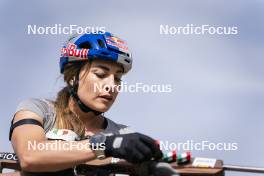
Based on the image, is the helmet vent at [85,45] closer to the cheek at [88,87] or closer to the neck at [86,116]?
the cheek at [88,87]

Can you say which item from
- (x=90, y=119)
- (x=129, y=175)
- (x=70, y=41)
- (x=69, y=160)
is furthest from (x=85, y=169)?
(x=70, y=41)

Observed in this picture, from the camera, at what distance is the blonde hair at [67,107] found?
5.32 metres

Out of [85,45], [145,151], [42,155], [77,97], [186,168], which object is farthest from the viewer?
[85,45]

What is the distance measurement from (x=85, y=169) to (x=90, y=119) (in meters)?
1.73

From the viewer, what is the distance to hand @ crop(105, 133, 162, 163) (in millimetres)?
3601

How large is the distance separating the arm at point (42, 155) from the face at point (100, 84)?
3.82ft

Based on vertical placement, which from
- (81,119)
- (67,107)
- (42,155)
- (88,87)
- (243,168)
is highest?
(88,87)

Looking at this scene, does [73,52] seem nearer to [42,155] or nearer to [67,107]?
[67,107]

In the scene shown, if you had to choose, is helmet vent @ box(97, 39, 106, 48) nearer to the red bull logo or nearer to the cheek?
the red bull logo

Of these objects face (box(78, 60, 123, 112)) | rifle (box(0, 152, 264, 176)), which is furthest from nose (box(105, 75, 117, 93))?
rifle (box(0, 152, 264, 176))

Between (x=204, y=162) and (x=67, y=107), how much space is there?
2461 mm

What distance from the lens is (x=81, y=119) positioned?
19.4ft

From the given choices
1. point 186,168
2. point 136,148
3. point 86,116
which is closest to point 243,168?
point 186,168

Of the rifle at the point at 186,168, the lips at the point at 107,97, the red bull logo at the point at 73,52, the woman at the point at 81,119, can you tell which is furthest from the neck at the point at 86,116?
the rifle at the point at 186,168
